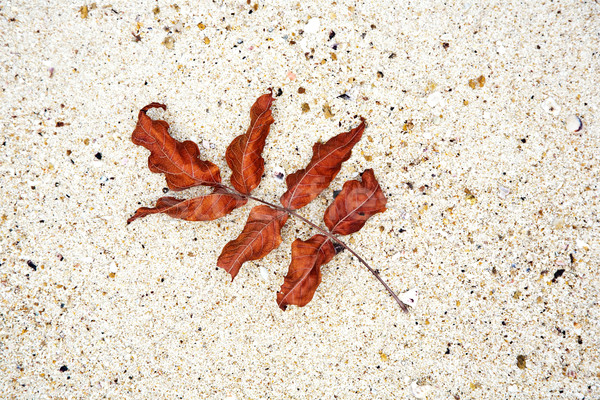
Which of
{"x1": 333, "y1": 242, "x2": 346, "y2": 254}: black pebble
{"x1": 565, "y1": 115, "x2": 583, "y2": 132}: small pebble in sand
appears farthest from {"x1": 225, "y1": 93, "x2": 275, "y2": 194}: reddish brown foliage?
{"x1": 565, "y1": 115, "x2": 583, "y2": 132}: small pebble in sand

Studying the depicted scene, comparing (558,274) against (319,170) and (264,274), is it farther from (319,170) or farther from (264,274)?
(264,274)

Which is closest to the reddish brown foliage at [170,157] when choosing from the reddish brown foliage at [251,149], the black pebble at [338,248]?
the reddish brown foliage at [251,149]

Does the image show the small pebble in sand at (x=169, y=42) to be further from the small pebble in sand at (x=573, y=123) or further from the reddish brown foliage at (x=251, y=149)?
the small pebble in sand at (x=573, y=123)

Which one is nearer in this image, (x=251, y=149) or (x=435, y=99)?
(x=251, y=149)

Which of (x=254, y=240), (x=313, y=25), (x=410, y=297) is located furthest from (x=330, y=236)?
(x=313, y=25)

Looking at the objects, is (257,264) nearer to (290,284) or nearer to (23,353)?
(290,284)

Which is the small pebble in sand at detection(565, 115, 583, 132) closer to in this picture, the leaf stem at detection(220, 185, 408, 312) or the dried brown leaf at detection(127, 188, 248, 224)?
the leaf stem at detection(220, 185, 408, 312)

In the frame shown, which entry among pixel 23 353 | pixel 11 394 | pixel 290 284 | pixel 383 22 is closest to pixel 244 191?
pixel 290 284
